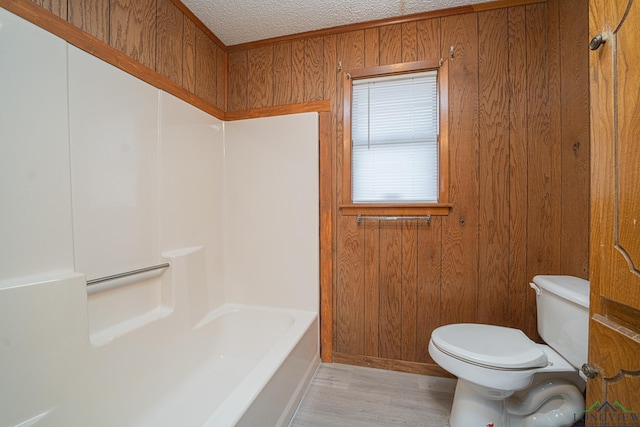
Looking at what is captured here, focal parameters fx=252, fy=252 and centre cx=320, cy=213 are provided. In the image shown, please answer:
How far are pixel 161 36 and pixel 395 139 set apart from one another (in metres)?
1.58

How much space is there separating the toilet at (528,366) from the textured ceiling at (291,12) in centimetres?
180

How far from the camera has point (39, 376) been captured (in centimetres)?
88

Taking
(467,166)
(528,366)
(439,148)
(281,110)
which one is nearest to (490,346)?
(528,366)

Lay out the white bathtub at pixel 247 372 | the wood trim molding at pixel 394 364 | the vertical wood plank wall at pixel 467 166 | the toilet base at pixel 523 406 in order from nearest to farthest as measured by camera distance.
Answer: the white bathtub at pixel 247 372, the toilet base at pixel 523 406, the vertical wood plank wall at pixel 467 166, the wood trim molding at pixel 394 364

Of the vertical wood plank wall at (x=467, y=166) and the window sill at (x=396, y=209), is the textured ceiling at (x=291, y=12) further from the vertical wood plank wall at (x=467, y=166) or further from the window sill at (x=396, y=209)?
the window sill at (x=396, y=209)

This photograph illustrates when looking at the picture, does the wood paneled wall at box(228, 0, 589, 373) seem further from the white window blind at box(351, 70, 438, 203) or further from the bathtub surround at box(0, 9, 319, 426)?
the bathtub surround at box(0, 9, 319, 426)

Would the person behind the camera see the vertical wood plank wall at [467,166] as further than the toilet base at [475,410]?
Yes

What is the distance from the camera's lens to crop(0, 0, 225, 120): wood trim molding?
0.92 metres

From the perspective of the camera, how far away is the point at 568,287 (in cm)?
115

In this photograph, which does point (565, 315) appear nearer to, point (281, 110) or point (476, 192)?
point (476, 192)

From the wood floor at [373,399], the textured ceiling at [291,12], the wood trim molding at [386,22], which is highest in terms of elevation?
the textured ceiling at [291,12]

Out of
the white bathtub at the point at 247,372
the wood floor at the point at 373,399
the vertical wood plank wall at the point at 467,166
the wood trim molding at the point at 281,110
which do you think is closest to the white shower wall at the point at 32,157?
the vertical wood plank wall at the point at 467,166

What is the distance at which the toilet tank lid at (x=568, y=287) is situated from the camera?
1048 millimetres

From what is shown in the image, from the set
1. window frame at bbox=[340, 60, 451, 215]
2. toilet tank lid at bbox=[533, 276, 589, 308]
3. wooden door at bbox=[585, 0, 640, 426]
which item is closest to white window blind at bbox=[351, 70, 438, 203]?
window frame at bbox=[340, 60, 451, 215]
